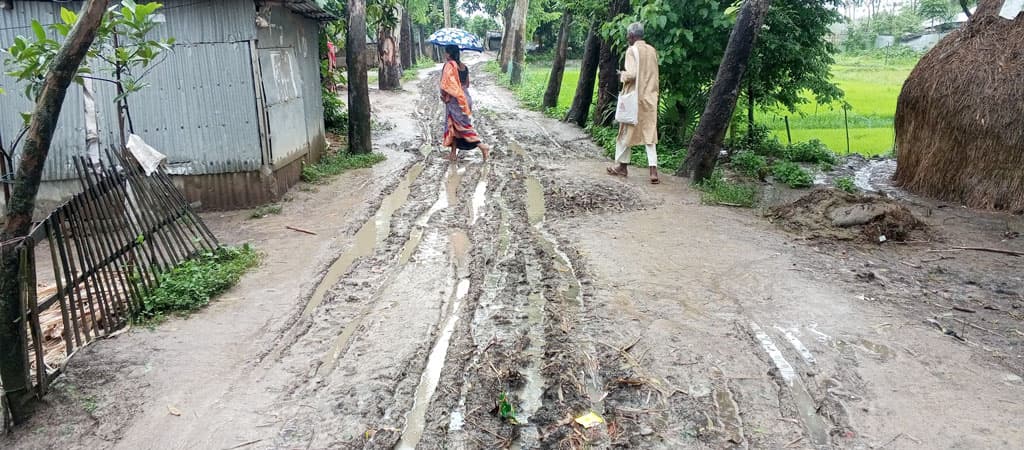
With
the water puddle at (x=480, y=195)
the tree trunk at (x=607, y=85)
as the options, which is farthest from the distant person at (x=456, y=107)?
the tree trunk at (x=607, y=85)

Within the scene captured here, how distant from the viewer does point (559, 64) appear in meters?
17.7

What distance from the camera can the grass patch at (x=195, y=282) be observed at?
205 inches

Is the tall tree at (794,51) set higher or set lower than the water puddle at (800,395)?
higher

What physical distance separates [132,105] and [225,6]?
60.5 inches

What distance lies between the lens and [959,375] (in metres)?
4.06

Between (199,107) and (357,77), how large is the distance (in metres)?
3.38

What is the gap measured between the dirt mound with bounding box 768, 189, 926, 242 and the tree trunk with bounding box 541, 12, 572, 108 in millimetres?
10703

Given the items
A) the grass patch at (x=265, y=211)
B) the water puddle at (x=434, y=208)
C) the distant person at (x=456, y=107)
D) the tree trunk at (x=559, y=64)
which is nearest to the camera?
the water puddle at (x=434, y=208)

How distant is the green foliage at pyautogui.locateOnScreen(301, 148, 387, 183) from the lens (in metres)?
9.96

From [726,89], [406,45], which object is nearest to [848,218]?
[726,89]

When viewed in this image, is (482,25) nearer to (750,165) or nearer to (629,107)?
(750,165)

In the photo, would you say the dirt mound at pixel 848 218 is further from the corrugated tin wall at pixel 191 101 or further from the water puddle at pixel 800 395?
the corrugated tin wall at pixel 191 101

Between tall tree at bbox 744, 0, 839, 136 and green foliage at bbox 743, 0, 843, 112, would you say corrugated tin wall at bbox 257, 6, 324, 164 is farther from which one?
tall tree at bbox 744, 0, 839, 136

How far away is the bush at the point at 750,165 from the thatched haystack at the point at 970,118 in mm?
1852
